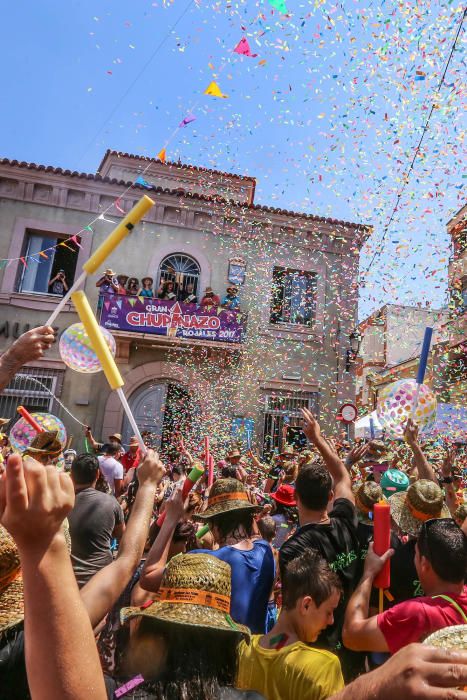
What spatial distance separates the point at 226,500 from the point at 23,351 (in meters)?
1.42

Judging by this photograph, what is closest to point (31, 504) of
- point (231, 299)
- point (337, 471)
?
point (337, 471)

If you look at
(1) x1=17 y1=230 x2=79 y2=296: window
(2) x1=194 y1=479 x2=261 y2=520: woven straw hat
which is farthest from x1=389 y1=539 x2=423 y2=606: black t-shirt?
(1) x1=17 y1=230 x2=79 y2=296: window

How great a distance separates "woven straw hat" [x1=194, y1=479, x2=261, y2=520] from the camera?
274cm

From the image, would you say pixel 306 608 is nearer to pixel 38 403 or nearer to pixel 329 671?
pixel 329 671

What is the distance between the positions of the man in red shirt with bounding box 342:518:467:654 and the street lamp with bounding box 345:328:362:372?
12.2 m

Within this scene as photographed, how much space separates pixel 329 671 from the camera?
1588mm

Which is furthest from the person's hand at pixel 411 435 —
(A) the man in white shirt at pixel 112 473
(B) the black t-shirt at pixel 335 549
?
(A) the man in white shirt at pixel 112 473

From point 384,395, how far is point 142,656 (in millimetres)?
4601

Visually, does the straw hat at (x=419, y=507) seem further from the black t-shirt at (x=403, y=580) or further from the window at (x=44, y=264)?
the window at (x=44, y=264)

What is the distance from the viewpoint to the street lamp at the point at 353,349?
553 inches

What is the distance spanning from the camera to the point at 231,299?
1362 centimetres

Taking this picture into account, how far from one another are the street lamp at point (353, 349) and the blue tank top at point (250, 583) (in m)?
12.0

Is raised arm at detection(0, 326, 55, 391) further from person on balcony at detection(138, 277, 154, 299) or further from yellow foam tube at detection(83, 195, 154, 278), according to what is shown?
person on balcony at detection(138, 277, 154, 299)

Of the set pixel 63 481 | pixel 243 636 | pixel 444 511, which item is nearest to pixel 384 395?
pixel 444 511
